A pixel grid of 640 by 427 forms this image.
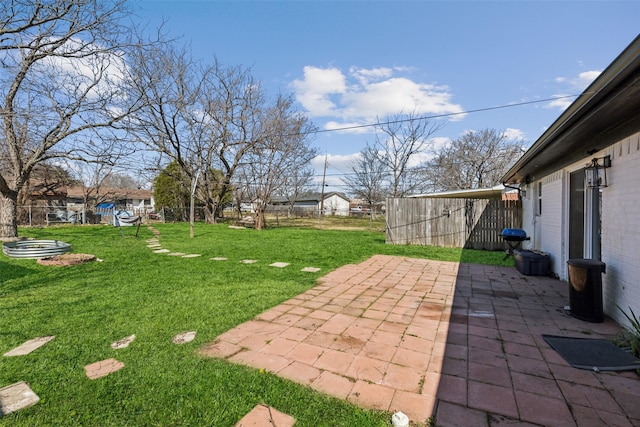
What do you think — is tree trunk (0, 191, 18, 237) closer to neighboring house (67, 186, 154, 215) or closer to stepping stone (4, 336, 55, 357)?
stepping stone (4, 336, 55, 357)

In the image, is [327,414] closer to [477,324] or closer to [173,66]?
[477,324]

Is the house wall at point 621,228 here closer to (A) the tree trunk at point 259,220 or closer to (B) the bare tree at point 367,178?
(A) the tree trunk at point 259,220

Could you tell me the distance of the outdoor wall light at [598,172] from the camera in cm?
344

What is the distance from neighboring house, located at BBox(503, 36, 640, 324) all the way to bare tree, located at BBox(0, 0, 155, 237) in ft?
27.9

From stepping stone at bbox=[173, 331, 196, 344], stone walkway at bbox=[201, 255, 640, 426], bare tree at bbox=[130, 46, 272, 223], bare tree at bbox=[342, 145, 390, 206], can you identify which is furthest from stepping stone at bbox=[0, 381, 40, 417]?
bare tree at bbox=[342, 145, 390, 206]

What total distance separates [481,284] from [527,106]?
6335mm

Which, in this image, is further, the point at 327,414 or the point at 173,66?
the point at 173,66

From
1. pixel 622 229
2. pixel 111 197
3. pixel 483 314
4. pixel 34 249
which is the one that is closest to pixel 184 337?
pixel 483 314

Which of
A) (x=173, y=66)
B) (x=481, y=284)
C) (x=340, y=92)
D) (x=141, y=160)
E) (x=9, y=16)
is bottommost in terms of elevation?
(x=481, y=284)

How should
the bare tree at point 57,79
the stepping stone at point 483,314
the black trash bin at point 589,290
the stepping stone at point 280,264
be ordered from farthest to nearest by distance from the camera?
the bare tree at point 57,79, the stepping stone at point 280,264, the stepping stone at point 483,314, the black trash bin at point 589,290

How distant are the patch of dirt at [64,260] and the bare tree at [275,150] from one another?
9296 mm

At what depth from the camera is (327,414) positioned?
1702 millimetres

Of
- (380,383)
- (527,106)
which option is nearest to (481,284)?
(380,383)

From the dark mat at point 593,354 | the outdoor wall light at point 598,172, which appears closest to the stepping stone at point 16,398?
the dark mat at point 593,354
